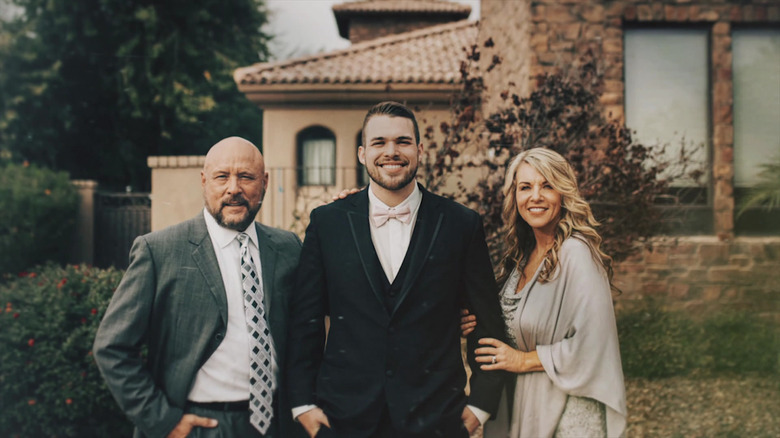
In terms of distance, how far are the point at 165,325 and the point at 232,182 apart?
627mm

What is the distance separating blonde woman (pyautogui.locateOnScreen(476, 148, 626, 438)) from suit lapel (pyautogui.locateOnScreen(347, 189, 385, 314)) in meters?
0.49

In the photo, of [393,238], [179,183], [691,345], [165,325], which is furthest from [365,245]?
[179,183]

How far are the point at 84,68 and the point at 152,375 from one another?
1394cm

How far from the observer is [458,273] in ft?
7.84

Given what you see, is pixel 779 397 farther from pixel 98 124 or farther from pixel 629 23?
pixel 98 124

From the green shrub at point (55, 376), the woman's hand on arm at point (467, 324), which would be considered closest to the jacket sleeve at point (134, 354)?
the woman's hand on arm at point (467, 324)

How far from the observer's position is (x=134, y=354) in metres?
2.29

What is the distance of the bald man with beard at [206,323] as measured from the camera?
2254 mm

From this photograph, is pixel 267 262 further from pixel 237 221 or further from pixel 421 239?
pixel 421 239

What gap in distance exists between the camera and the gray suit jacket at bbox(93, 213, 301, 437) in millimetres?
2230

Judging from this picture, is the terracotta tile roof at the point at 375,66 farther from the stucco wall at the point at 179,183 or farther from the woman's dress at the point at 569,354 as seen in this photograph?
the woman's dress at the point at 569,354

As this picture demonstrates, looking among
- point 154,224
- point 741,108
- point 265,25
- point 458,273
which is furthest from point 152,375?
point 265,25

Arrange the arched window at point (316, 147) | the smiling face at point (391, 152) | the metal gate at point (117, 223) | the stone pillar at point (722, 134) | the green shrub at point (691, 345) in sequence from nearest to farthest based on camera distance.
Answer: the smiling face at point (391, 152)
the green shrub at point (691, 345)
the stone pillar at point (722, 134)
the metal gate at point (117, 223)
the arched window at point (316, 147)

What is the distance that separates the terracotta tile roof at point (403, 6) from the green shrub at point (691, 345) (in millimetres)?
11609
